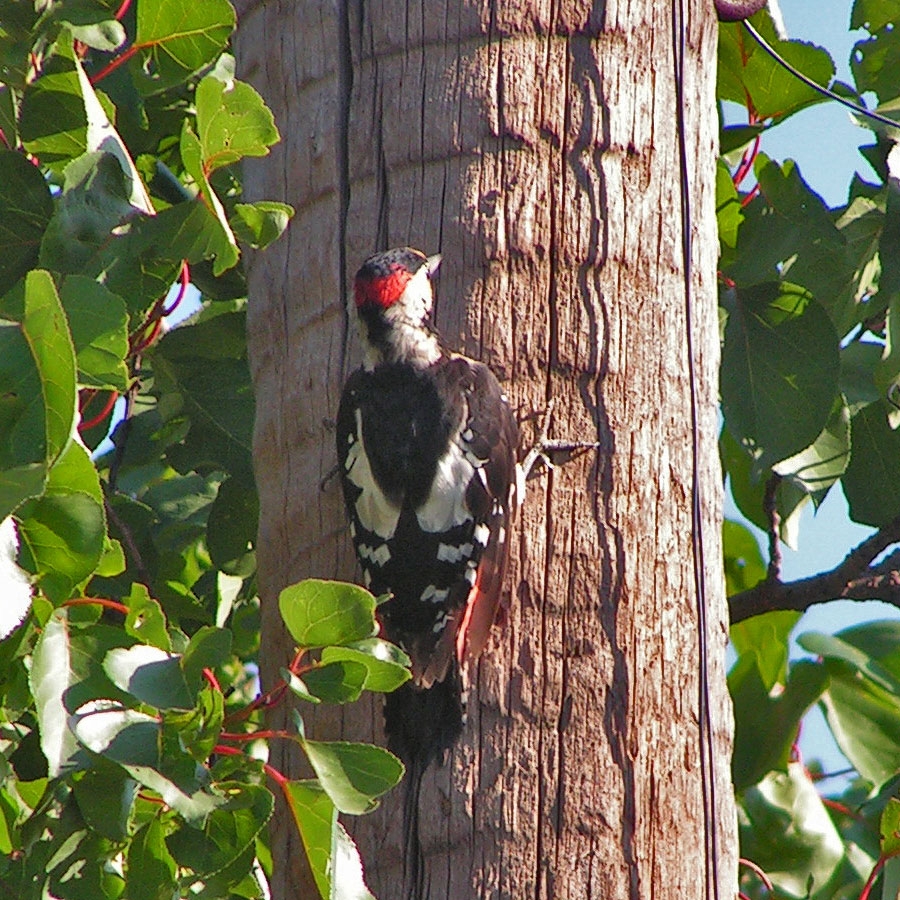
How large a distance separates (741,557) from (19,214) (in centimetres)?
207

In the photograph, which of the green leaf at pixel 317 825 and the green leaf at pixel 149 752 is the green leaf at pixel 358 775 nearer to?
the green leaf at pixel 317 825

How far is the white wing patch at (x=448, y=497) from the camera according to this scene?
294 cm

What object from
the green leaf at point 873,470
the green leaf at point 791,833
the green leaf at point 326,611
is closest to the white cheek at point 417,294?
the green leaf at point 326,611

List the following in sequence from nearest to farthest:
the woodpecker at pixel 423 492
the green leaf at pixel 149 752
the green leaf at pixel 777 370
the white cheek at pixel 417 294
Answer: the green leaf at pixel 149 752 < the woodpecker at pixel 423 492 < the white cheek at pixel 417 294 < the green leaf at pixel 777 370

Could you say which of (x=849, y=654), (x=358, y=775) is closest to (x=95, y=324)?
(x=358, y=775)

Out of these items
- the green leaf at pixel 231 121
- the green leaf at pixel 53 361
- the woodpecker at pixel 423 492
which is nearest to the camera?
the green leaf at pixel 53 361

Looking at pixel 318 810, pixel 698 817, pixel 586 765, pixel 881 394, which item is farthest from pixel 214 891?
pixel 881 394

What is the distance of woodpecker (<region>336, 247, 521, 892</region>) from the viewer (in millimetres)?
2654

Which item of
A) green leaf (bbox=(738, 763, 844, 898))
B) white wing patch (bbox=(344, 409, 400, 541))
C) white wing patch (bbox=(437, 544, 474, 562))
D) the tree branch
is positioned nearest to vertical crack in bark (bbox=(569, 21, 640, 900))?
white wing patch (bbox=(437, 544, 474, 562))

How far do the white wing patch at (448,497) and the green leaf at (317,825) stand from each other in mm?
767

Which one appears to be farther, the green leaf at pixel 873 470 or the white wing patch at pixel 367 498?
the green leaf at pixel 873 470

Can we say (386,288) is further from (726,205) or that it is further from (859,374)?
(859,374)

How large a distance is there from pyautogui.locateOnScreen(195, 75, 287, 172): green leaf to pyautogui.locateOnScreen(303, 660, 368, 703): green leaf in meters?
0.84

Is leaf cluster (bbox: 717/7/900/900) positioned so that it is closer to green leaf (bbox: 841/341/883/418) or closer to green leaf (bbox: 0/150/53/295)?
green leaf (bbox: 841/341/883/418)
